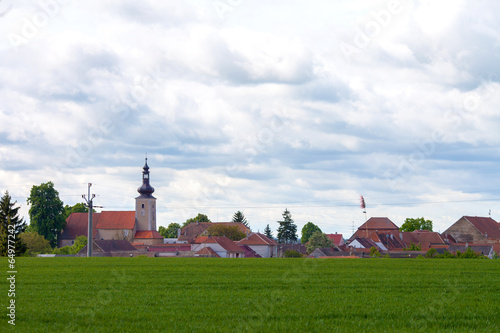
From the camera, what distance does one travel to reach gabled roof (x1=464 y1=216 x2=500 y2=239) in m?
156

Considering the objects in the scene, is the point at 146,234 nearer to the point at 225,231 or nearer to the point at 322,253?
the point at 225,231

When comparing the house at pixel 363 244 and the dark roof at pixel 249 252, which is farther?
the house at pixel 363 244

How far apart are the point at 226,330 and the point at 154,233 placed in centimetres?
16274

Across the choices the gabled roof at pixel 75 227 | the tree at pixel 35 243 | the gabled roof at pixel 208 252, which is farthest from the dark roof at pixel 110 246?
the gabled roof at pixel 75 227

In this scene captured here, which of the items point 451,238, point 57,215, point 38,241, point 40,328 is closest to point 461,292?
point 40,328

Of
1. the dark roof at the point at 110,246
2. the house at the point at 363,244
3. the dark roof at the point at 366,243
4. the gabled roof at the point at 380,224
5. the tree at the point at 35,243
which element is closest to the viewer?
the dark roof at the point at 110,246

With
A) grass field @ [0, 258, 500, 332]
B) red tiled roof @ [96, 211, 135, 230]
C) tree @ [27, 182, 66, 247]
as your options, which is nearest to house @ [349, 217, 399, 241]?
red tiled roof @ [96, 211, 135, 230]

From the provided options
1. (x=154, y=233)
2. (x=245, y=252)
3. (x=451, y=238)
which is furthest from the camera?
(x=154, y=233)

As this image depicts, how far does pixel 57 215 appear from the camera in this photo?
440ft

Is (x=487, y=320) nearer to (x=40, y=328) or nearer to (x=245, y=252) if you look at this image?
(x=40, y=328)

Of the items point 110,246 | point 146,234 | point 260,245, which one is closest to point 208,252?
point 110,246

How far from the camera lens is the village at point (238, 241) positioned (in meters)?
122

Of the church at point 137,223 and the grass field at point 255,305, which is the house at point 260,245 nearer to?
the church at point 137,223

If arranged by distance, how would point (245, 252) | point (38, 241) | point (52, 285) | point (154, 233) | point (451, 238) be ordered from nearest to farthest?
point (52, 285), point (38, 241), point (245, 252), point (451, 238), point (154, 233)
